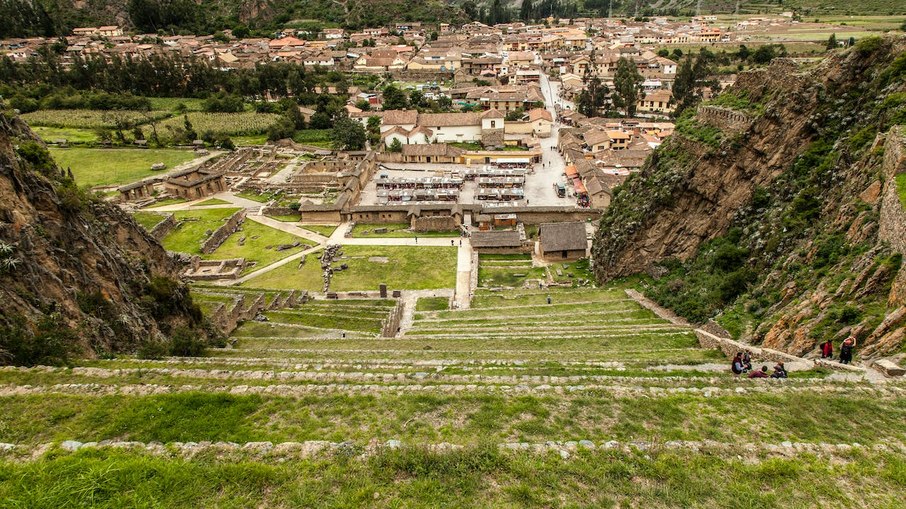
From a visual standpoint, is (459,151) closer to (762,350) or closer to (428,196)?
(428,196)

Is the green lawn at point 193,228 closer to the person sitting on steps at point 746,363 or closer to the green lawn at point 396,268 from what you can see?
the green lawn at point 396,268

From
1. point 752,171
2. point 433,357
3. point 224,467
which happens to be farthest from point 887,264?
point 224,467

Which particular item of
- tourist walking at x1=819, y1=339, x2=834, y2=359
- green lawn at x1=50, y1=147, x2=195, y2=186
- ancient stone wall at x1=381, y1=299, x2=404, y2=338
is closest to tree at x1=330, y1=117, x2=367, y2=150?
green lawn at x1=50, y1=147, x2=195, y2=186

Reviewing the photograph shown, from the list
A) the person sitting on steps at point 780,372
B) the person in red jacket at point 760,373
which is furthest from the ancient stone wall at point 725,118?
the person sitting on steps at point 780,372

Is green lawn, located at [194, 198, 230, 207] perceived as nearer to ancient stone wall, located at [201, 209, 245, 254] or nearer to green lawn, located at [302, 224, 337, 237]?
ancient stone wall, located at [201, 209, 245, 254]

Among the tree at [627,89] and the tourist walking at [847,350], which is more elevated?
the tree at [627,89]

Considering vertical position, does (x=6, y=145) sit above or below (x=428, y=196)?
above
